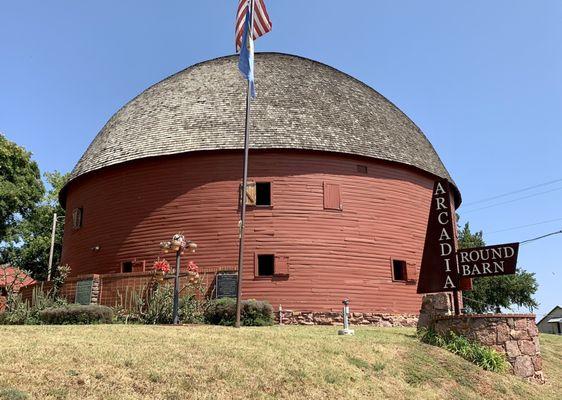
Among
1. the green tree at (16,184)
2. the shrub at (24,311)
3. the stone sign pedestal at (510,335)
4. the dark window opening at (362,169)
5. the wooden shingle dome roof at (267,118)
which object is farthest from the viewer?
the green tree at (16,184)

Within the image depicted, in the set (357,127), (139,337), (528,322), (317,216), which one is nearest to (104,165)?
(317,216)

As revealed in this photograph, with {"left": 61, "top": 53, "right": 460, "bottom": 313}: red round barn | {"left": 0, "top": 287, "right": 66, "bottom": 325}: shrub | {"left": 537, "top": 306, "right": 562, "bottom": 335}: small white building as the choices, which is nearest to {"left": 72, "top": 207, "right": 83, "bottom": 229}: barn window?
{"left": 61, "top": 53, "right": 460, "bottom": 313}: red round barn

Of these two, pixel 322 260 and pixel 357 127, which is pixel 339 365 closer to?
pixel 322 260

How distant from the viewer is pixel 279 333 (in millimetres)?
12938

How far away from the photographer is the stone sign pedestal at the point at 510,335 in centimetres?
1308

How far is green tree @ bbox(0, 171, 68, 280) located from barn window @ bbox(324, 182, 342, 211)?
23.9m

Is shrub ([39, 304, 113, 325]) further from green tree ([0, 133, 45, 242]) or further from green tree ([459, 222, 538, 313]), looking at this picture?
green tree ([459, 222, 538, 313])

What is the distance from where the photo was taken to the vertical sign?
14445 millimetres

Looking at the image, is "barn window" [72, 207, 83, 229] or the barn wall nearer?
the barn wall

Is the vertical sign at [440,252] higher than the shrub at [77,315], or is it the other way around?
the vertical sign at [440,252]

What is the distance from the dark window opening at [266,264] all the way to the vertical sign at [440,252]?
6765mm

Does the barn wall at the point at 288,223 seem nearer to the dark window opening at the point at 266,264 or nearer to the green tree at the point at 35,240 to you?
the dark window opening at the point at 266,264

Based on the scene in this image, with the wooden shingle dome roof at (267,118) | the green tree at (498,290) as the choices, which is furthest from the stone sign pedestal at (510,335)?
the green tree at (498,290)

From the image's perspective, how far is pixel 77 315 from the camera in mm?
15117
